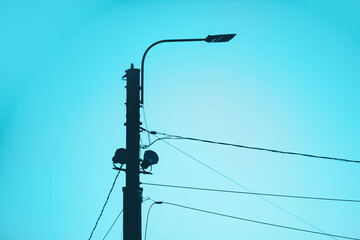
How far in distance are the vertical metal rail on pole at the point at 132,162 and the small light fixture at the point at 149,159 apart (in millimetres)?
232

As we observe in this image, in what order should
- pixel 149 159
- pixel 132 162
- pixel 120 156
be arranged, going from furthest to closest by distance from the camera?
pixel 149 159 < pixel 120 156 < pixel 132 162

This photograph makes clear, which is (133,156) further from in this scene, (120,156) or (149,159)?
(149,159)

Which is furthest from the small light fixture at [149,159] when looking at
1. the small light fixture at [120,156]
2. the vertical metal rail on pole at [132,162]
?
the small light fixture at [120,156]

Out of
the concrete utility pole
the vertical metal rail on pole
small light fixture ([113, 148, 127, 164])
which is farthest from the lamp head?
small light fixture ([113, 148, 127, 164])

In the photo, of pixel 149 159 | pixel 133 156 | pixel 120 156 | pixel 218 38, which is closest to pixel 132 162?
pixel 133 156

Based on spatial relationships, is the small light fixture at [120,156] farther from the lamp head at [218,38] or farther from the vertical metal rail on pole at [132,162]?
the lamp head at [218,38]

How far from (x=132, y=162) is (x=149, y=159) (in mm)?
510

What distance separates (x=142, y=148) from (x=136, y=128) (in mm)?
838

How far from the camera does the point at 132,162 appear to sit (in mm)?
6188

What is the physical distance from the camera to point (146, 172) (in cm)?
648

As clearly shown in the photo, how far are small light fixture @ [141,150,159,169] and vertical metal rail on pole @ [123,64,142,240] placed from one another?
0.76 feet

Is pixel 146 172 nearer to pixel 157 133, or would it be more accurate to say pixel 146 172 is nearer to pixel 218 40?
pixel 157 133

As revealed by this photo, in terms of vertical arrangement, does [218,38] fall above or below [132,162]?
above

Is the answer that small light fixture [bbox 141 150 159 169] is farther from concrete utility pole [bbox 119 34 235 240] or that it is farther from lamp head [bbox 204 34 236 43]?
lamp head [bbox 204 34 236 43]
